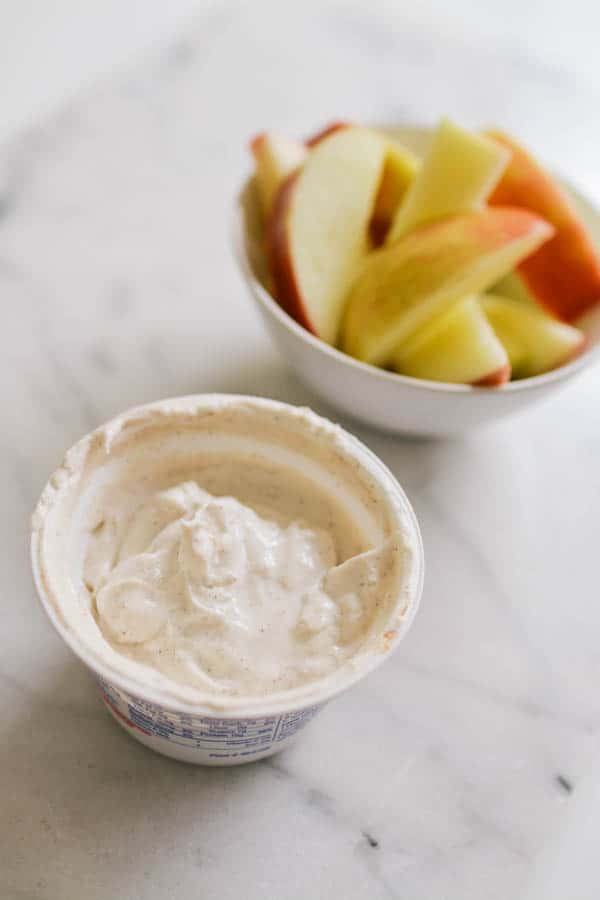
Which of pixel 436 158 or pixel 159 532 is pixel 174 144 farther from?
pixel 159 532

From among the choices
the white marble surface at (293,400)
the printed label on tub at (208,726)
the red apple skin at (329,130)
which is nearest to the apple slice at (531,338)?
the white marble surface at (293,400)

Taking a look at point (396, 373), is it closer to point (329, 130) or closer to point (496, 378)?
point (496, 378)

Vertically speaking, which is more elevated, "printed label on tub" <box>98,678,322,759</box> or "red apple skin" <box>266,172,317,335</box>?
"red apple skin" <box>266,172,317,335</box>

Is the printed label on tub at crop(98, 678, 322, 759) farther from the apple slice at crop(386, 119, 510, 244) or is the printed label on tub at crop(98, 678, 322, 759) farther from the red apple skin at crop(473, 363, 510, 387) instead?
the apple slice at crop(386, 119, 510, 244)

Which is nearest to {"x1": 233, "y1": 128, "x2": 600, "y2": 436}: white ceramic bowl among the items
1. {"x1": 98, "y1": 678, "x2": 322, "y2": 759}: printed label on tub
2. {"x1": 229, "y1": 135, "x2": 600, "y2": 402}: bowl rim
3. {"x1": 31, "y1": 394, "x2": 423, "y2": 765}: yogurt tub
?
{"x1": 229, "y1": 135, "x2": 600, "y2": 402}: bowl rim

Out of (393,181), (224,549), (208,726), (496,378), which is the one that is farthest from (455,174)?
(208,726)

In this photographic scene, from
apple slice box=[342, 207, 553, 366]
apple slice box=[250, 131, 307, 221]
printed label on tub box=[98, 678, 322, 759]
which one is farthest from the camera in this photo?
apple slice box=[250, 131, 307, 221]
